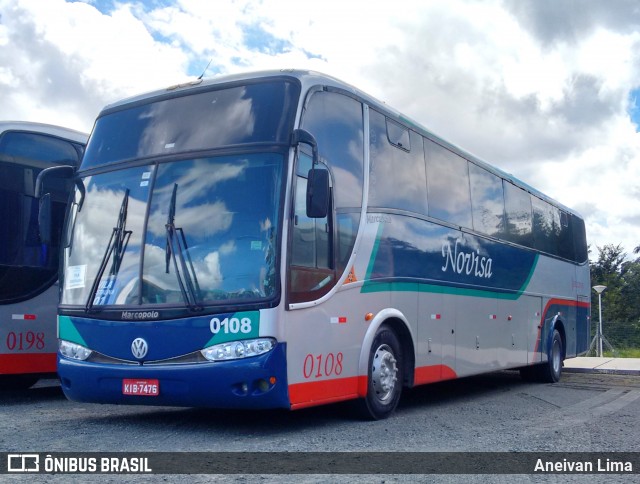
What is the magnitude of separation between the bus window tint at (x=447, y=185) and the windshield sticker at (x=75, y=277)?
4627 millimetres

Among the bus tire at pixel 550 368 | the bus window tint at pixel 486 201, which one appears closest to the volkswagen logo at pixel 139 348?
the bus window tint at pixel 486 201

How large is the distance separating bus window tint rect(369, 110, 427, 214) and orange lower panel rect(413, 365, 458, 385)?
1.98 meters

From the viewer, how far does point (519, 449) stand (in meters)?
7.24

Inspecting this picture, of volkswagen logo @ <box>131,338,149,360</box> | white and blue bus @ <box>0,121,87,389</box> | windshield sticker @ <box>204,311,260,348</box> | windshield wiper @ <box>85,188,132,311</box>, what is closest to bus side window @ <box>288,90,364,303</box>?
windshield sticker @ <box>204,311,260,348</box>

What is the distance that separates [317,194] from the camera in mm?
7629

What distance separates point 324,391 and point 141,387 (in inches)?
68.1

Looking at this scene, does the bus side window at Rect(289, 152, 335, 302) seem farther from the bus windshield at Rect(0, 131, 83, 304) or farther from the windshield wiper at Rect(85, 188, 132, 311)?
the bus windshield at Rect(0, 131, 83, 304)

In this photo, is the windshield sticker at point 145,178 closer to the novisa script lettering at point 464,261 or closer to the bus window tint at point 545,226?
the novisa script lettering at point 464,261

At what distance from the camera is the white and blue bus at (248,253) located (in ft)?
24.9

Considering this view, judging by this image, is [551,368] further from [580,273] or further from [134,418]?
[134,418]

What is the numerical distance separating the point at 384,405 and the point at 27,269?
509cm

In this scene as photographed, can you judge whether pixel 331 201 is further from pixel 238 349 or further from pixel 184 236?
pixel 238 349

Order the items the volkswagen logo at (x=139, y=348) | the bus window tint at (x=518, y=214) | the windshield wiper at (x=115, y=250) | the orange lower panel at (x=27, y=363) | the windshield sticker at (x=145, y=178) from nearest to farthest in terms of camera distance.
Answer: the volkswagen logo at (x=139, y=348) < the windshield wiper at (x=115, y=250) < the windshield sticker at (x=145, y=178) < the orange lower panel at (x=27, y=363) < the bus window tint at (x=518, y=214)

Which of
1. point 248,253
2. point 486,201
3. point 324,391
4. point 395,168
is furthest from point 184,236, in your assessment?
point 486,201
